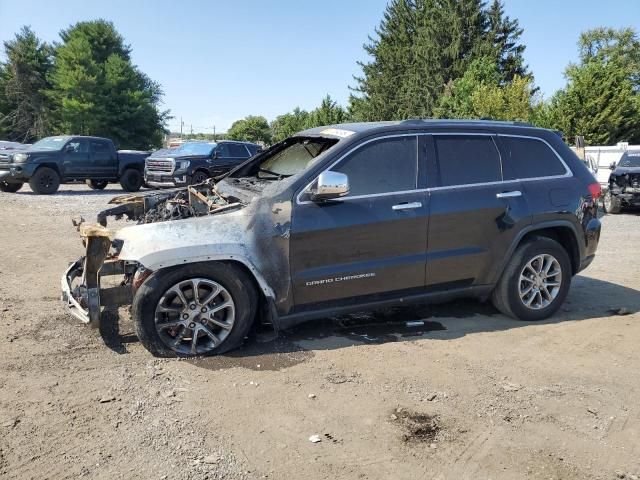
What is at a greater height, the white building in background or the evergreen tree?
the evergreen tree

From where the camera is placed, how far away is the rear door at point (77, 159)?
56.2 feet

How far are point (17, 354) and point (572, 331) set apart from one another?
4.68m

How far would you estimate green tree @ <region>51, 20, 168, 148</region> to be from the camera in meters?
45.6

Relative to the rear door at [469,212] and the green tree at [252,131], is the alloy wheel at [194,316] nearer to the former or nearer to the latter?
the rear door at [469,212]

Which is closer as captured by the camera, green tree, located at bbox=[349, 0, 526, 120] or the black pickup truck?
the black pickup truck

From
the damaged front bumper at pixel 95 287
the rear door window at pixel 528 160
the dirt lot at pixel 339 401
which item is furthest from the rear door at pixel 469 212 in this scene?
the damaged front bumper at pixel 95 287

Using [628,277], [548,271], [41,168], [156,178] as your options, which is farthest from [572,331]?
[41,168]

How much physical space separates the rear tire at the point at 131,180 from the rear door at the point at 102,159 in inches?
12.9

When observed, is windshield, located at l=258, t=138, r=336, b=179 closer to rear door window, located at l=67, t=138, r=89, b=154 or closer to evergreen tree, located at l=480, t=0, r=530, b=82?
rear door window, located at l=67, t=138, r=89, b=154

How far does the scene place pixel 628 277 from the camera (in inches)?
281

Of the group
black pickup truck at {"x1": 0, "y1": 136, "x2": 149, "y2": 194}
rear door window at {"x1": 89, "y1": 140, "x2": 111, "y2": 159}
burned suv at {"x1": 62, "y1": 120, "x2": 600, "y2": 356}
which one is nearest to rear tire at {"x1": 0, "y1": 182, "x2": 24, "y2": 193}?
black pickup truck at {"x1": 0, "y1": 136, "x2": 149, "y2": 194}

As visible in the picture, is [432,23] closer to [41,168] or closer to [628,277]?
[41,168]

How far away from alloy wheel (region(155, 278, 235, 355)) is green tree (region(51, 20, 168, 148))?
46.2 metres

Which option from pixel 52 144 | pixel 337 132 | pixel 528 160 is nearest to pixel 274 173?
pixel 337 132
